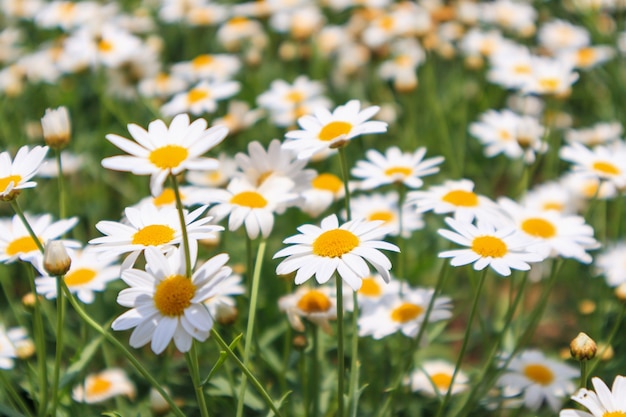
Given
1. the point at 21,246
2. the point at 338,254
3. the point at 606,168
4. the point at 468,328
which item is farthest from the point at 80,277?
the point at 606,168

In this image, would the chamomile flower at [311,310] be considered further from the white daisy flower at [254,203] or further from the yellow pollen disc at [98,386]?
the yellow pollen disc at [98,386]

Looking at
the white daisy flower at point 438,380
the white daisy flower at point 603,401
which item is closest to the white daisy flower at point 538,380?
the white daisy flower at point 438,380

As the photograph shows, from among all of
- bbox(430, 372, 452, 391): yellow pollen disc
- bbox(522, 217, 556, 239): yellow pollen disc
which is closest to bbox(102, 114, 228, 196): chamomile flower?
bbox(522, 217, 556, 239): yellow pollen disc

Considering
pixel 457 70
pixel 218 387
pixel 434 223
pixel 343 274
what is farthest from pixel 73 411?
pixel 457 70

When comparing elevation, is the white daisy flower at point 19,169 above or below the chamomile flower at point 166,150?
below

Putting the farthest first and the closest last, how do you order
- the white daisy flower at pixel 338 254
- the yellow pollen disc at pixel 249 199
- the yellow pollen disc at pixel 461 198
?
1. the yellow pollen disc at pixel 461 198
2. the yellow pollen disc at pixel 249 199
3. the white daisy flower at pixel 338 254

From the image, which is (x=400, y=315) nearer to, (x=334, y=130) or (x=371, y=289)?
(x=371, y=289)
